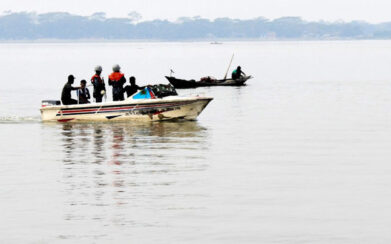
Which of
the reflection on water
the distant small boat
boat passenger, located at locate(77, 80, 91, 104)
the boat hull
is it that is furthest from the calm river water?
the distant small boat

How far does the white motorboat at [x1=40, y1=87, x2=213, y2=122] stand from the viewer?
33969 mm

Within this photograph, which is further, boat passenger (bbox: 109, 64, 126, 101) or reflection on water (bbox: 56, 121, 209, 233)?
boat passenger (bbox: 109, 64, 126, 101)

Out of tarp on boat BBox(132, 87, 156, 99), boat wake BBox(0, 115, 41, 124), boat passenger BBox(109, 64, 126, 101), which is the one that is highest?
boat passenger BBox(109, 64, 126, 101)

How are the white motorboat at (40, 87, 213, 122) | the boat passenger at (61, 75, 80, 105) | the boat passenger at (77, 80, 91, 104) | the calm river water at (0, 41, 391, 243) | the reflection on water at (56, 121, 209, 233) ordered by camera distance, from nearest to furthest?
the calm river water at (0, 41, 391, 243) < the reflection on water at (56, 121, 209, 233) < the boat passenger at (61, 75, 80, 105) < the boat passenger at (77, 80, 91, 104) < the white motorboat at (40, 87, 213, 122)

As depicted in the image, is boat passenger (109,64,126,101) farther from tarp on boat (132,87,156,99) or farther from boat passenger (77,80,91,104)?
boat passenger (77,80,91,104)

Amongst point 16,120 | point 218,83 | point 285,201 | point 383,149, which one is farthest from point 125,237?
point 218,83

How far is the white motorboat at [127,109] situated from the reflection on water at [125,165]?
378 millimetres

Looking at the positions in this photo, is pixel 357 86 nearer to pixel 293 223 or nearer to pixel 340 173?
pixel 340 173

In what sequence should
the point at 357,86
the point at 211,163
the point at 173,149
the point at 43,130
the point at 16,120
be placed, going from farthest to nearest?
the point at 357,86 → the point at 16,120 → the point at 43,130 → the point at 173,149 → the point at 211,163

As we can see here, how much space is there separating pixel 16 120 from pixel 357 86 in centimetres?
3688

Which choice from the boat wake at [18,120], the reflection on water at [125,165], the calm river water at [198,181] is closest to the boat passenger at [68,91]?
the reflection on water at [125,165]

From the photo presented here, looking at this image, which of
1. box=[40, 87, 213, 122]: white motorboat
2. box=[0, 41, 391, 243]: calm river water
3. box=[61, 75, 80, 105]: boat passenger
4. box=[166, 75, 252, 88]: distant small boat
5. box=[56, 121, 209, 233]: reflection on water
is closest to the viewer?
box=[0, 41, 391, 243]: calm river water

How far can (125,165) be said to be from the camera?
75.3 ft

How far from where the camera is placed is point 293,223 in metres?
15.8
